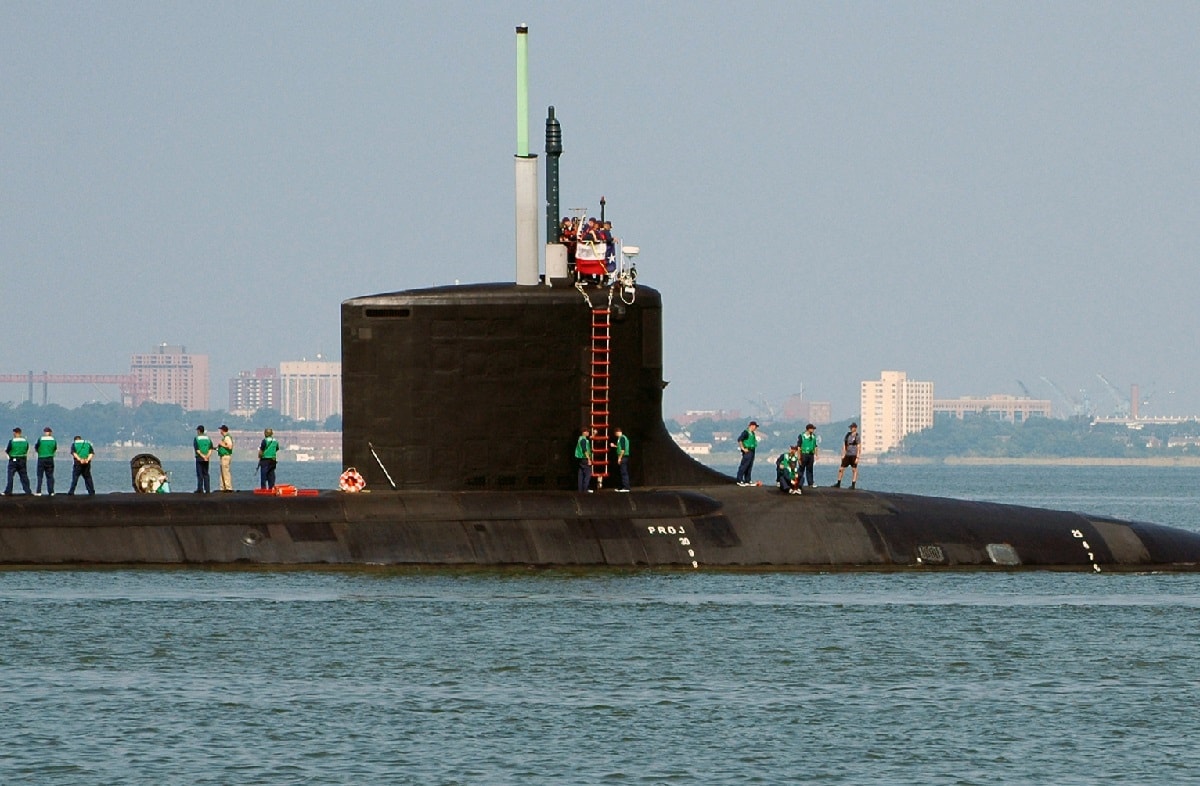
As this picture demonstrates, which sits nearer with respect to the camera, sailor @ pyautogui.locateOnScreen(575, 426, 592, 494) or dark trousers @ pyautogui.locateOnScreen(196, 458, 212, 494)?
sailor @ pyautogui.locateOnScreen(575, 426, 592, 494)

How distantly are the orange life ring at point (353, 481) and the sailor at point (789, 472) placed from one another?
6556 millimetres

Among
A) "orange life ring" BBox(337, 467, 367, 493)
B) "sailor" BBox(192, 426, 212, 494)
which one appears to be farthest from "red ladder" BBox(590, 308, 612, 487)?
"sailor" BBox(192, 426, 212, 494)

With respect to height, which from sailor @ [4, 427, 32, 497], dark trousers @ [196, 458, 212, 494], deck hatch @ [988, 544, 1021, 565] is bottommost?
deck hatch @ [988, 544, 1021, 565]

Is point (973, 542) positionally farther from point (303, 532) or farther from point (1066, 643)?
point (303, 532)

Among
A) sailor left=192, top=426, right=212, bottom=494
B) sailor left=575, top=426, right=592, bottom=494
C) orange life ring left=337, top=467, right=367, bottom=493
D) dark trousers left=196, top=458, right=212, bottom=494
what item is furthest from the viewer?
dark trousers left=196, top=458, right=212, bottom=494

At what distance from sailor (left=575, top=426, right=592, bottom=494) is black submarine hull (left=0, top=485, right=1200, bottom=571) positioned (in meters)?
0.21

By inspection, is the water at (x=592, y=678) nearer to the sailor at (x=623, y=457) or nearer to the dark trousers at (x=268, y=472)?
the sailor at (x=623, y=457)

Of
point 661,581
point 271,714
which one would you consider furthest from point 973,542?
point 271,714

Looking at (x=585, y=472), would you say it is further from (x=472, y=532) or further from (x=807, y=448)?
(x=807, y=448)

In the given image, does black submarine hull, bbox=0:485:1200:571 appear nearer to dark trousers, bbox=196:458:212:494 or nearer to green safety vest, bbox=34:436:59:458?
green safety vest, bbox=34:436:59:458

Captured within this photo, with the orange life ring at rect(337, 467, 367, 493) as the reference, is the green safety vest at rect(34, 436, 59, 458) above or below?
above

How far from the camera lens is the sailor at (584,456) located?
29406 mm

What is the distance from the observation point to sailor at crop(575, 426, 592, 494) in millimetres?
29406

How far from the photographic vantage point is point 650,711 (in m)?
21.0
